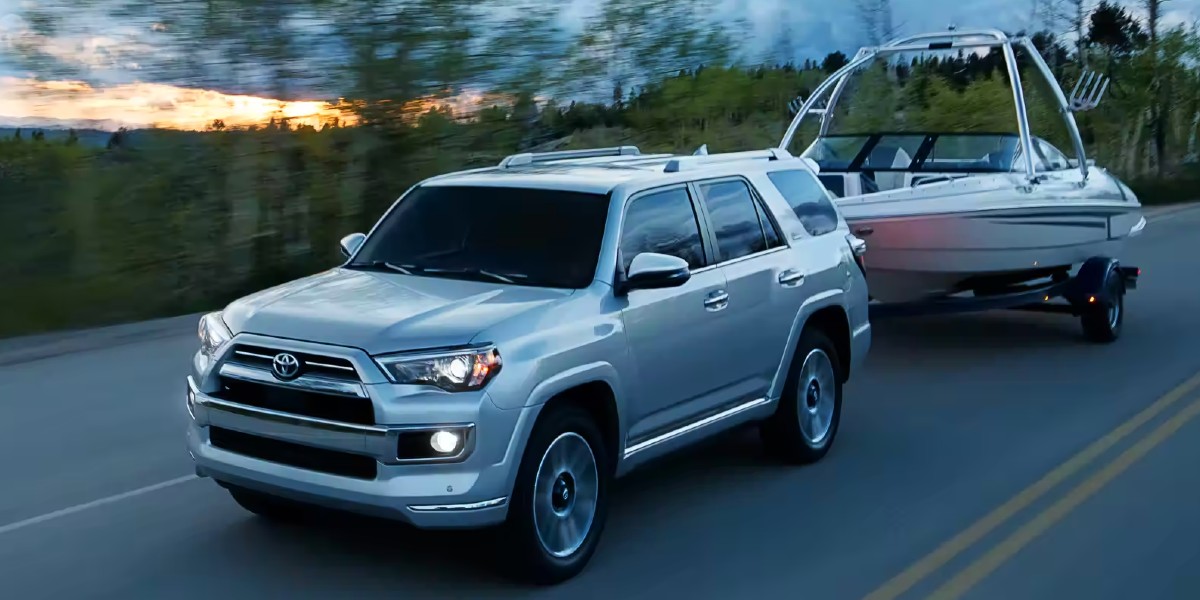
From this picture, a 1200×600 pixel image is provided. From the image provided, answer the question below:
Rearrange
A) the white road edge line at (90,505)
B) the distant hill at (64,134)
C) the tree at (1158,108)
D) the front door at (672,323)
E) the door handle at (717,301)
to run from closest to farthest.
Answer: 1. the front door at (672,323)
2. the white road edge line at (90,505)
3. the door handle at (717,301)
4. the distant hill at (64,134)
5. the tree at (1158,108)

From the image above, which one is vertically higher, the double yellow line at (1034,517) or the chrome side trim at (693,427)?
the chrome side trim at (693,427)

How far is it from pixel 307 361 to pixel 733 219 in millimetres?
2864

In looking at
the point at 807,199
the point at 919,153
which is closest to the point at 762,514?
the point at 807,199

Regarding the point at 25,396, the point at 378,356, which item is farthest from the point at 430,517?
the point at 25,396

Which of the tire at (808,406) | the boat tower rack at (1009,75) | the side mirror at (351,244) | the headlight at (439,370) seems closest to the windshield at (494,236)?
the side mirror at (351,244)

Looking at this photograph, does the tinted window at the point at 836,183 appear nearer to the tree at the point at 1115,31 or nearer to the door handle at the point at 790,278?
the door handle at the point at 790,278

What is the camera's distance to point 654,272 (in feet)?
20.7

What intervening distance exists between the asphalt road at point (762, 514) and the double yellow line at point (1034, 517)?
0.06 ft

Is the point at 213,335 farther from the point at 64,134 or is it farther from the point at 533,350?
the point at 64,134

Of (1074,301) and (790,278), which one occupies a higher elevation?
(790,278)

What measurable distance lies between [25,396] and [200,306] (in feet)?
17.8

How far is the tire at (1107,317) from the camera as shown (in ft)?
39.8

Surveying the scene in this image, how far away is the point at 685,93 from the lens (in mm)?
22375

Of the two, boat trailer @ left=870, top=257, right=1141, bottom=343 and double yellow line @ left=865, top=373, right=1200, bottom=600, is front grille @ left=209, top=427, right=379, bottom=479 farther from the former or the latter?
boat trailer @ left=870, top=257, right=1141, bottom=343
